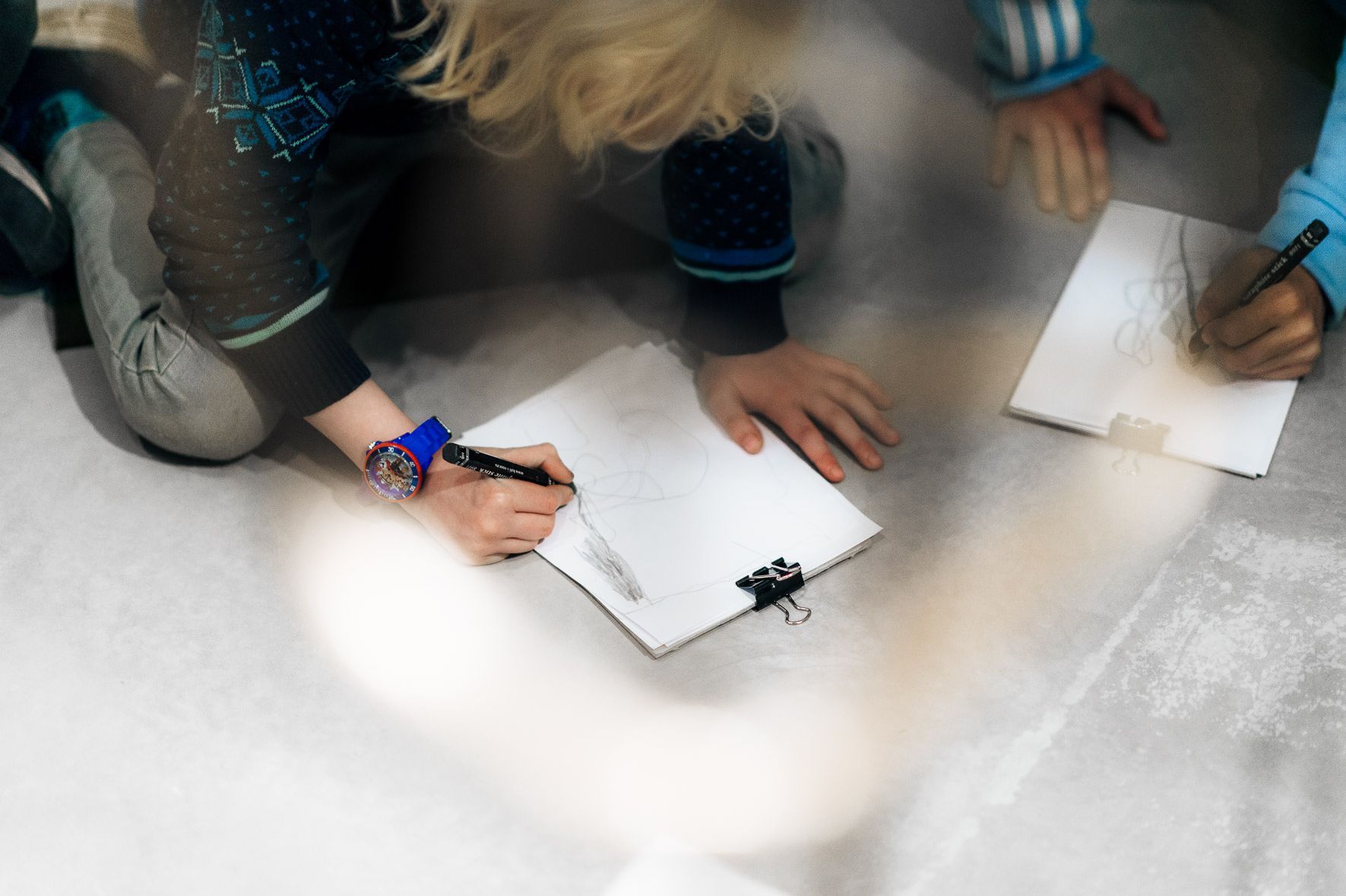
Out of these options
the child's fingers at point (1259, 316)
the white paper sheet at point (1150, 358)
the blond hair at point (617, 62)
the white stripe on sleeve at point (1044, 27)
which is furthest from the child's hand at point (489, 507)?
the white stripe on sleeve at point (1044, 27)

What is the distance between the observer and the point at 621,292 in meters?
0.99

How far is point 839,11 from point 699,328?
0.48 meters

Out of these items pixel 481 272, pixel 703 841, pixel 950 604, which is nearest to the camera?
pixel 703 841

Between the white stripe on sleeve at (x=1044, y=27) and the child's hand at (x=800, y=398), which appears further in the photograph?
the white stripe on sleeve at (x=1044, y=27)

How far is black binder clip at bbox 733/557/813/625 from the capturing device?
0.76 m

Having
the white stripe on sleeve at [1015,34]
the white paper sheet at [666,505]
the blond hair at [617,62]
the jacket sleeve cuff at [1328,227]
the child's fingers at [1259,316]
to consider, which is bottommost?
the white paper sheet at [666,505]

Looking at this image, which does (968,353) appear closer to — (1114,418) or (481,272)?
(1114,418)

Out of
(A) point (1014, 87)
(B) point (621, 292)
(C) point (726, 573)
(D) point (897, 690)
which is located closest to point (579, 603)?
(C) point (726, 573)

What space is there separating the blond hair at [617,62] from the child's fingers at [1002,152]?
0.32m

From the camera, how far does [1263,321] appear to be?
838 mm

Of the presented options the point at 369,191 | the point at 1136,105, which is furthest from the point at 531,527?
the point at 1136,105

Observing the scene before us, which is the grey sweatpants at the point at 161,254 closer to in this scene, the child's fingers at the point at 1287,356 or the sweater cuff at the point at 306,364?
the sweater cuff at the point at 306,364

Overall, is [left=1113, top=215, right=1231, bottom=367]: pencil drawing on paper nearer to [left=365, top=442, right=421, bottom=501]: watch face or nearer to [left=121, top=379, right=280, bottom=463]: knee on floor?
[left=365, top=442, right=421, bottom=501]: watch face

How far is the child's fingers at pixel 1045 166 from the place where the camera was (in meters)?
1.02
